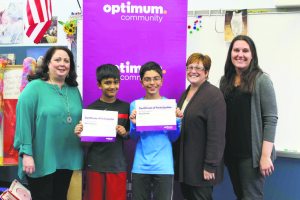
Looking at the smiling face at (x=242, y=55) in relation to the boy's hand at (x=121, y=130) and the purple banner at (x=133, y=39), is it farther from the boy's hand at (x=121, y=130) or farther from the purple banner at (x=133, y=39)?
the boy's hand at (x=121, y=130)

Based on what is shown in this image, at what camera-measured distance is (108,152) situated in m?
2.14

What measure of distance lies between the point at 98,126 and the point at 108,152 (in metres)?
0.20

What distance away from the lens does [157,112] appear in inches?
83.7

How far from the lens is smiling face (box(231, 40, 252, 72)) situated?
2148 millimetres

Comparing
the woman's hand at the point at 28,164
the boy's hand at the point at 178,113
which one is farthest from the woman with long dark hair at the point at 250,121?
the woman's hand at the point at 28,164

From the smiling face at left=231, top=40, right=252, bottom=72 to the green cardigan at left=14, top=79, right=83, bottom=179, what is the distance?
3.94ft

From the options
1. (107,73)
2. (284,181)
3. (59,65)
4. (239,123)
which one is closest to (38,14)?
(59,65)

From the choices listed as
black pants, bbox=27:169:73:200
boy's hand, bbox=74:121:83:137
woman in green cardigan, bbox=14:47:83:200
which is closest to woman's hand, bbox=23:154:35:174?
woman in green cardigan, bbox=14:47:83:200

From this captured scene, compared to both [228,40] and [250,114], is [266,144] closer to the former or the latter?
[250,114]

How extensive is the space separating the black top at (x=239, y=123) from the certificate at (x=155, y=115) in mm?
423

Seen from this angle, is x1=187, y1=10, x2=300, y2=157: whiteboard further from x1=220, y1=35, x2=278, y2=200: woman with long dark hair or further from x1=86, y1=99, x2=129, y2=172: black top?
x1=86, y1=99, x2=129, y2=172: black top

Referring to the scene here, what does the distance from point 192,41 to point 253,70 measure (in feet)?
3.12

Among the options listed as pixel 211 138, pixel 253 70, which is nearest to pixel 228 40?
pixel 253 70

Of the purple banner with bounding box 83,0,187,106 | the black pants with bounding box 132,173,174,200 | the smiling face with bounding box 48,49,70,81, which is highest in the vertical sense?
the purple banner with bounding box 83,0,187,106
